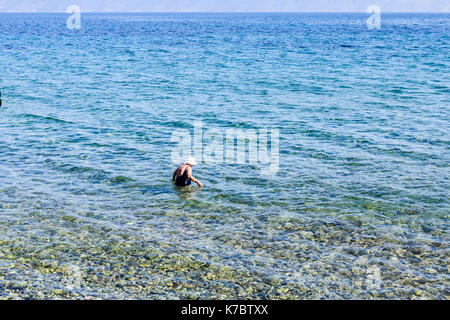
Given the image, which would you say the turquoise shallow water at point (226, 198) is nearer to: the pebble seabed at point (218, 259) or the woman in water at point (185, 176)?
the pebble seabed at point (218, 259)

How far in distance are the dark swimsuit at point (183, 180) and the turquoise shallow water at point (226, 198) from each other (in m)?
0.49

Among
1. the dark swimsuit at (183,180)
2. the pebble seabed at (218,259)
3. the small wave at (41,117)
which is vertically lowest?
the pebble seabed at (218,259)

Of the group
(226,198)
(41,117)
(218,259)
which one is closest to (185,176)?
(226,198)

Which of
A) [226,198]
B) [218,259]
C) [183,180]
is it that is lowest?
[218,259]

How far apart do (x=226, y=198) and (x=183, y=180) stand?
1737 mm

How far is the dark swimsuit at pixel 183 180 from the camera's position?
1709cm

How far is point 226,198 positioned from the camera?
54.0 ft

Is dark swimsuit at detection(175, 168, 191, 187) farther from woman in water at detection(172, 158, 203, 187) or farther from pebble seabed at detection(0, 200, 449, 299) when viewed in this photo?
pebble seabed at detection(0, 200, 449, 299)

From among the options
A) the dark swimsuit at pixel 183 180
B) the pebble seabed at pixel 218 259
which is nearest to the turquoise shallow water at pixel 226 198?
the pebble seabed at pixel 218 259

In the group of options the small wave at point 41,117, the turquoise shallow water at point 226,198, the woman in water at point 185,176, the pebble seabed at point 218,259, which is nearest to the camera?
the pebble seabed at point 218,259

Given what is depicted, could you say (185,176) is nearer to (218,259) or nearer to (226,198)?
(226,198)

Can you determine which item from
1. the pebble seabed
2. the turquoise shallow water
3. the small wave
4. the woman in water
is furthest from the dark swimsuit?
the small wave

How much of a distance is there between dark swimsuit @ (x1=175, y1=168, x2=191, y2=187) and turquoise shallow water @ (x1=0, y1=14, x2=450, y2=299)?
0.49 metres

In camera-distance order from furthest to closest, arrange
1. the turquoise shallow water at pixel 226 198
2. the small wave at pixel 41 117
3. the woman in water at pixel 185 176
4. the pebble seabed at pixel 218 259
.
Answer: the small wave at pixel 41 117 → the woman in water at pixel 185 176 → the turquoise shallow water at pixel 226 198 → the pebble seabed at pixel 218 259
